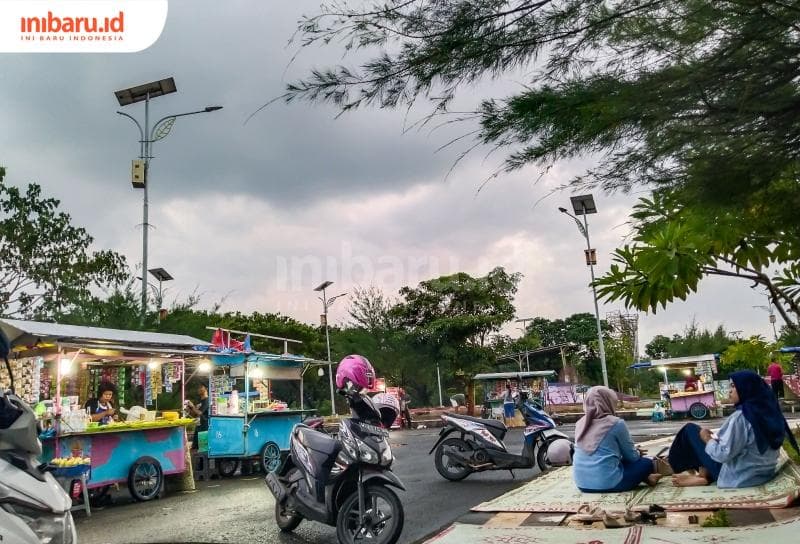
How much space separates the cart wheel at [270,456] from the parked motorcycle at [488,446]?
143 inches

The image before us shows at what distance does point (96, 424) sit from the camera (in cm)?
809

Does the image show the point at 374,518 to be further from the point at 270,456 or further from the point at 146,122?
the point at 146,122

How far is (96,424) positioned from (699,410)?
1760 cm

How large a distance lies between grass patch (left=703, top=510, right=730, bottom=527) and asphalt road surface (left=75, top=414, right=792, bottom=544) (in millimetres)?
1940

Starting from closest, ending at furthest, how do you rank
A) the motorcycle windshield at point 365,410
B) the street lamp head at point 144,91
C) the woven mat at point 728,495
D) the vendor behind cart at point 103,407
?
the woven mat at point 728,495
the motorcycle windshield at point 365,410
the vendor behind cart at point 103,407
the street lamp head at point 144,91

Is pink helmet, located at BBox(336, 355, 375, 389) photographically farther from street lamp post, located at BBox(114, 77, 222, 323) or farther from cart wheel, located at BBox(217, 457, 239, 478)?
street lamp post, located at BBox(114, 77, 222, 323)

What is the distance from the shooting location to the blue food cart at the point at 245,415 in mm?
10258

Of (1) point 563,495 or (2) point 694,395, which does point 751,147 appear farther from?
(2) point 694,395

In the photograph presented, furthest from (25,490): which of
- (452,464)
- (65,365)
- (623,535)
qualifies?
(65,365)

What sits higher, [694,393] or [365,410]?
[365,410]

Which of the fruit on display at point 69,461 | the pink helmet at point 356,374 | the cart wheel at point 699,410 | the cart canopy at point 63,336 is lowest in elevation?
the cart wheel at point 699,410

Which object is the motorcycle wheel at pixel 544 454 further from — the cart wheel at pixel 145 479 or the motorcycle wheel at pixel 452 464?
the cart wheel at pixel 145 479

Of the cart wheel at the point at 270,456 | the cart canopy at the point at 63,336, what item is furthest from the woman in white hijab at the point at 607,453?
the cart wheel at the point at 270,456

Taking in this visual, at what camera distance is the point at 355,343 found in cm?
3822
